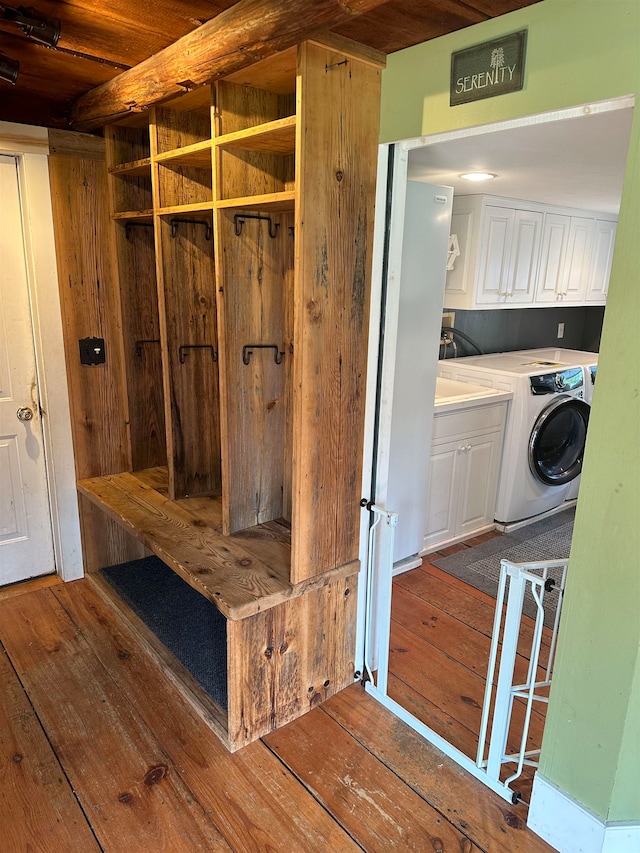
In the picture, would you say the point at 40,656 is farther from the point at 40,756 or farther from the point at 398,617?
the point at 398,617

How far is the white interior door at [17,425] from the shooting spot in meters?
2.62

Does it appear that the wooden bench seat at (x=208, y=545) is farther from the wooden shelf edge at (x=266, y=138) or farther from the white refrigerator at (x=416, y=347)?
the wooden shelf edge at (x=266, y=138)

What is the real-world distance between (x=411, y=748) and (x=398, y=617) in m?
0.78

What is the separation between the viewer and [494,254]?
350 centimetres

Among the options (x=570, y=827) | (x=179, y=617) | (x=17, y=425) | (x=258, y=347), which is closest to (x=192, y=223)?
(x=258, y=347)

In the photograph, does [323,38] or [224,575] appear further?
[224,575]

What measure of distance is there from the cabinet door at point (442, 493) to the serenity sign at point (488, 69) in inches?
74.0

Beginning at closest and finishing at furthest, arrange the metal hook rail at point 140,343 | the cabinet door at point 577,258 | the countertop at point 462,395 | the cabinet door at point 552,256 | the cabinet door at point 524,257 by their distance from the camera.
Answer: the metal hook rail at point 140,343 < the countertop at point 462,395 < the cabinet door at point 524,257 < the cabinet door at point 552,256 < the cabinet door at point 577,258

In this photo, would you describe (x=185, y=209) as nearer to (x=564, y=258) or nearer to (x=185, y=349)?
(x=185, y=349)

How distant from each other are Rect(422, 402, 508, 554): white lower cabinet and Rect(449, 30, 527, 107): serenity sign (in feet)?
5.72

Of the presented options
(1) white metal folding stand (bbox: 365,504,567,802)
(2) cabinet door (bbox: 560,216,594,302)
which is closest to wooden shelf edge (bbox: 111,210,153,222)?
(1) white metal folding stand (bbox: 365,504,567,802)

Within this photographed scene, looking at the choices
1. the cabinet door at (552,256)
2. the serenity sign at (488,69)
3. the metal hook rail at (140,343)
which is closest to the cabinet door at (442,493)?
the cabinet door at (552,256)

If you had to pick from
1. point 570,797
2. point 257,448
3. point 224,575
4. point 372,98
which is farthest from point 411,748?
point 372,98

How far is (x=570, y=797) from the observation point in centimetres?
162
